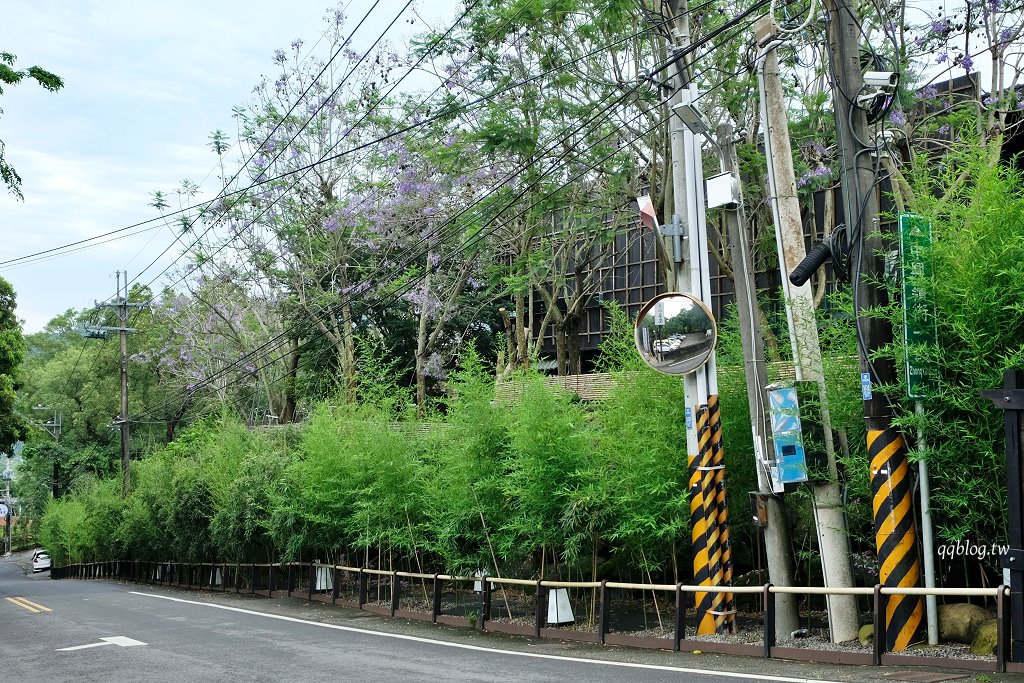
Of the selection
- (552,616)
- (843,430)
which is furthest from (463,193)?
(843,430)

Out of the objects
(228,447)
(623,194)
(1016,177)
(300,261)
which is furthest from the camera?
(300,261)

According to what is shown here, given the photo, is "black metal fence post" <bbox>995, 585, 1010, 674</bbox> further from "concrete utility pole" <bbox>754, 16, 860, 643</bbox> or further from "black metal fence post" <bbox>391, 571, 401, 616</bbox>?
"black metal fence post" <bbox>391, 571, 401, 616</bbox>

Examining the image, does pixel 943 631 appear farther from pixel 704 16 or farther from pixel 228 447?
pixel 228 447

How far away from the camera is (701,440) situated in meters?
11.7

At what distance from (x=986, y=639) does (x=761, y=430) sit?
3208 millimetres

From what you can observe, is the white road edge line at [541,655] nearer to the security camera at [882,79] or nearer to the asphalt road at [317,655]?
the asphalt road at [317,655]

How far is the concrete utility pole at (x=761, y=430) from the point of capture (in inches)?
443

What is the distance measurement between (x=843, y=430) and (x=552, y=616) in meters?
4.45

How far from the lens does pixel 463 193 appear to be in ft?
71.8

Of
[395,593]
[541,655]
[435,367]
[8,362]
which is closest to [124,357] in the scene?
[8,362]

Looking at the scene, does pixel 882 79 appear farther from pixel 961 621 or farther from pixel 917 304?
pixel 961 621

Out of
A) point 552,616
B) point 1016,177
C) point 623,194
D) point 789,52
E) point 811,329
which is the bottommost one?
point 552,616

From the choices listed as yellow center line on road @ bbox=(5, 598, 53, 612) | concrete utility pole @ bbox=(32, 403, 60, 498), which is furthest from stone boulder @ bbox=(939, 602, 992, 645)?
concrete utility pole @ bbox=(32, 403, 60, 498)

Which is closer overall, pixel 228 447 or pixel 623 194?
pixel 623 194
